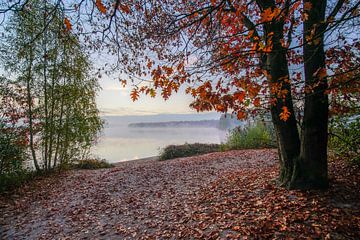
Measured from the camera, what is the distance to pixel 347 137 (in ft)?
13.2

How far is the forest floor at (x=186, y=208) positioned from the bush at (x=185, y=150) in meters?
4.10

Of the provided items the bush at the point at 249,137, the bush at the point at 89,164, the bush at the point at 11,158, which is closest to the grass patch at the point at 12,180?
the bush at the point at 11,158

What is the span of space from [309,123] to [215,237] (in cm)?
197

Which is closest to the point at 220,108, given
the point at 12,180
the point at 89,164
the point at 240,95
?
the point at 240,95

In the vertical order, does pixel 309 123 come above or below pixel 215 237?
above

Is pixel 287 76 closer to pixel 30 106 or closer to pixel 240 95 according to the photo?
pixel 240 95

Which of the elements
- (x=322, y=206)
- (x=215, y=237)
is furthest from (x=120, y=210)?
(x=322, y=206)

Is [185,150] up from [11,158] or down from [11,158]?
down

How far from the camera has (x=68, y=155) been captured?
24.3 feet

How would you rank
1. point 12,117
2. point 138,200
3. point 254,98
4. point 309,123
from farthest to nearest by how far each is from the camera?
1. point 12,117
2. point 138,200
3. point 309,123
4. point 254,98

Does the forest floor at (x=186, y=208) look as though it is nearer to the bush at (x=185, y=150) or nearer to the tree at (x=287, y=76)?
the tree at (x=287, y=76)

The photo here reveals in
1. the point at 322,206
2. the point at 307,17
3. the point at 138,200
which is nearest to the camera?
the point at 322,206

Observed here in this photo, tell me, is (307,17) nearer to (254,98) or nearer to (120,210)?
(254,98)

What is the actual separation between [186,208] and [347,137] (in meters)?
3.04
